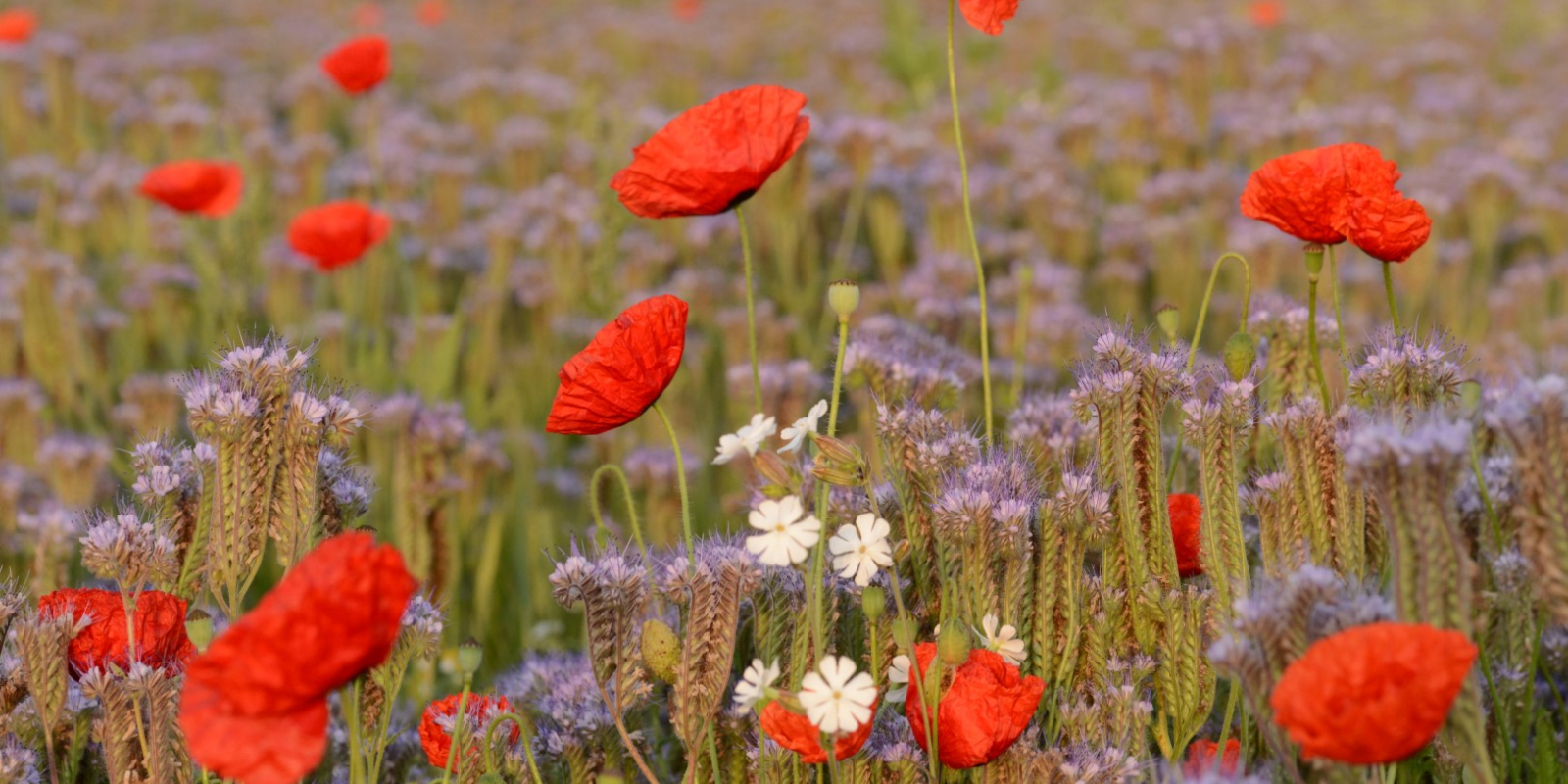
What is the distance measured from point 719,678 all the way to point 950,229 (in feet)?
9.46

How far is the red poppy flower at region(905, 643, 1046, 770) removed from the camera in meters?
1.61

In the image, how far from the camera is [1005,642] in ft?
5.67

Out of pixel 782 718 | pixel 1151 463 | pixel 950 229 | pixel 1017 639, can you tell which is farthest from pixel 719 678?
pixel 950 229

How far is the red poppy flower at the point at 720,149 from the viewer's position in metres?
1.82

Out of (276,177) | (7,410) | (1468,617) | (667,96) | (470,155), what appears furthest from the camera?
(667,96)

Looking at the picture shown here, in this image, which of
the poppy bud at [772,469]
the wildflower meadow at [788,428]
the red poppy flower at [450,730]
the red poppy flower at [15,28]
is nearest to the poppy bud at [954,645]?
the wildflower meadow at [788,428]

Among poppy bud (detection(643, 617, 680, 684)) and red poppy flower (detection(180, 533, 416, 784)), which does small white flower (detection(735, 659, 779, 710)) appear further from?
red poppy flower (detection(180, 533, 416, 784))

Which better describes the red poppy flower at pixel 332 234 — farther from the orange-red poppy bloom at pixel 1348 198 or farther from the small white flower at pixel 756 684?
the orange-red poppy bloom at pixel 1348 198

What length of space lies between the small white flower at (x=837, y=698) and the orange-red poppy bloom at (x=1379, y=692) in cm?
46

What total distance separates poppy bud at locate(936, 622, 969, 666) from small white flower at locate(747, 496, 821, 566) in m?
0.18

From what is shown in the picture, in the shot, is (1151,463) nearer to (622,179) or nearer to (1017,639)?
(1017,639)

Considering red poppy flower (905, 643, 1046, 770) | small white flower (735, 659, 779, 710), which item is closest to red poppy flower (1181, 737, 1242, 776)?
red poppy flower (905, 643, 1046, 770)

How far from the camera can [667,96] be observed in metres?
6.66

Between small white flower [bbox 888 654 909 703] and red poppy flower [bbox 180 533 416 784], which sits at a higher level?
red poppy flower [bbox 180 533 416 784]
